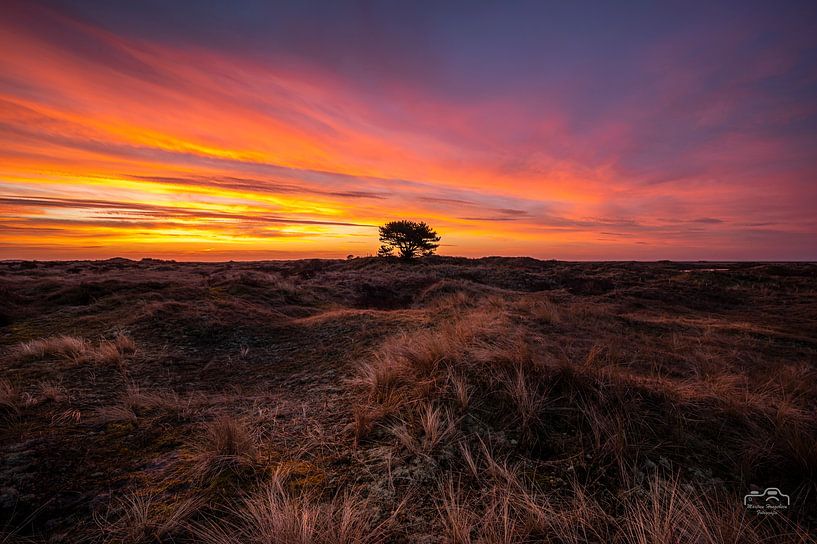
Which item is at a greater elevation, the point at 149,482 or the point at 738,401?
the point at 738,401

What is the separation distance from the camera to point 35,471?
2.88 meters

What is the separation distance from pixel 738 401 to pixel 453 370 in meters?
3.19

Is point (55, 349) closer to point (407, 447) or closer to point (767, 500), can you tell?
point (407, 447)

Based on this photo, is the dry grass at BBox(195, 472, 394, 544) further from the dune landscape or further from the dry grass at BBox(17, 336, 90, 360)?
the dry grass at BBox(17, 336, 90, 360)

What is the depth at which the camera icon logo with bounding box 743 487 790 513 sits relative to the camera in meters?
2.41

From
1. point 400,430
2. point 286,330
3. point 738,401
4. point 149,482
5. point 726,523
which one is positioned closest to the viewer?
point 726,523

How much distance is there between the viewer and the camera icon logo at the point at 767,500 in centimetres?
241

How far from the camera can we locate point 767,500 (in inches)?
98.3

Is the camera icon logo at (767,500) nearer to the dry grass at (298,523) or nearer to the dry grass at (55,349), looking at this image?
the dry grass at (298,523)

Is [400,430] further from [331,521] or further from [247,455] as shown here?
[247,455]

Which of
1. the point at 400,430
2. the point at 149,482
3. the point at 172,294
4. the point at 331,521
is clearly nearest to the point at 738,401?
the point at 400,430

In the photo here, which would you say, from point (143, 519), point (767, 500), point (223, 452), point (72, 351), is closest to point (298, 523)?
point (143, 519)

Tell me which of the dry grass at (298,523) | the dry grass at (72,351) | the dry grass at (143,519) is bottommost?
the dry grass at (72,351)

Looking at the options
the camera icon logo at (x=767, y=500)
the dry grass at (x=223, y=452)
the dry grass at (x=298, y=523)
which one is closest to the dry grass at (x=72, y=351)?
the dry grass at (x=223, y=452)
